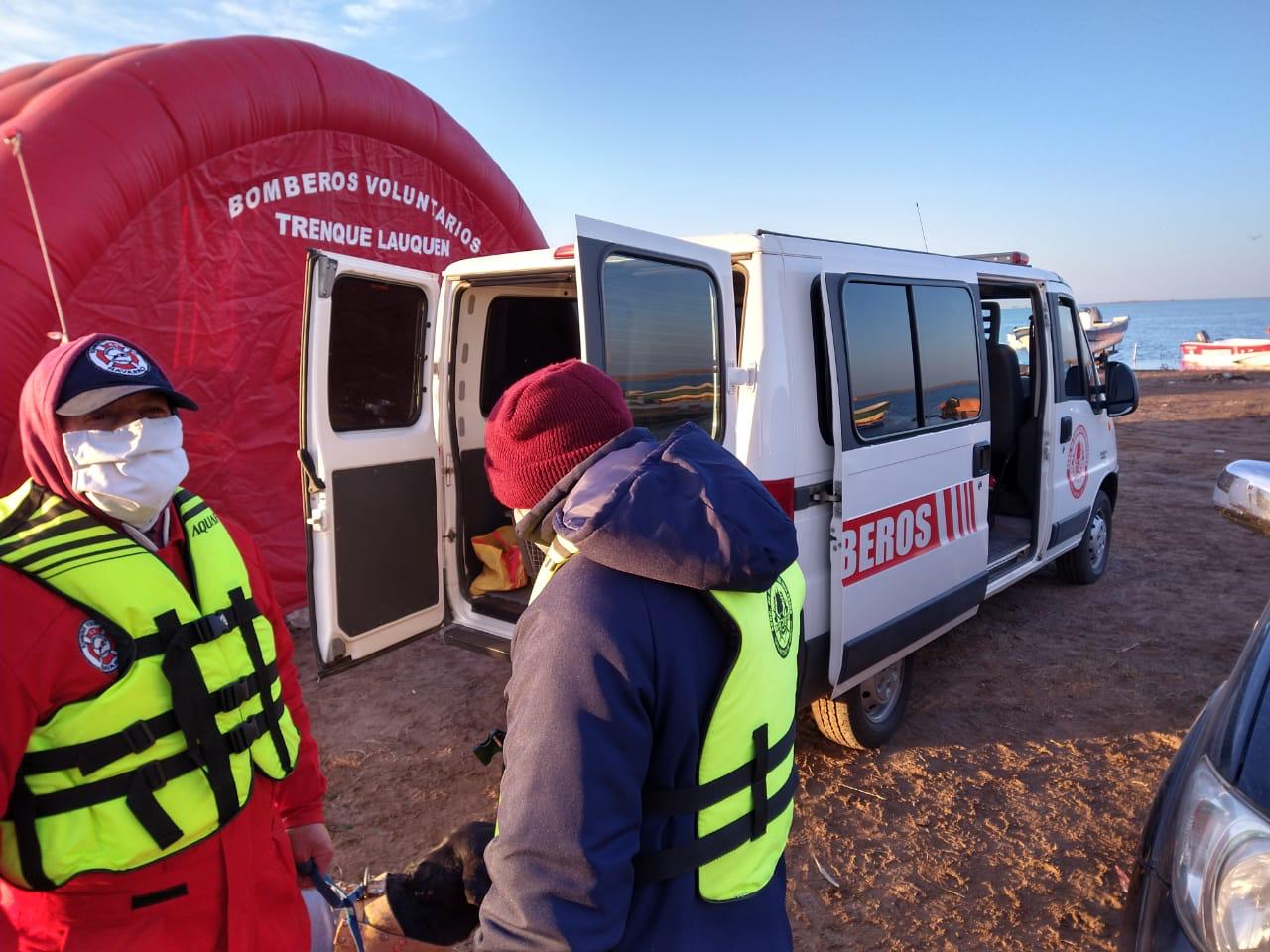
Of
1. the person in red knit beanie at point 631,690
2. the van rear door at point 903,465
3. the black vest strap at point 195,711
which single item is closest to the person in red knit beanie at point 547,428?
the person in red knit beanie at point 631,690

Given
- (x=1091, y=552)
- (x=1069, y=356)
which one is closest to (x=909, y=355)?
(x=1069, y=356)

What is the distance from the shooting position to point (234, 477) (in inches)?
213

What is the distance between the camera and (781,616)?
4.61 ft

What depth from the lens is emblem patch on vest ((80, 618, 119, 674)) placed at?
1419 millimetres

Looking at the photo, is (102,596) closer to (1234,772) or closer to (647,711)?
(647,711)

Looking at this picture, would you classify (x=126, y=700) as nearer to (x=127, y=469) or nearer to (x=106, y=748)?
(x=106, y=748)

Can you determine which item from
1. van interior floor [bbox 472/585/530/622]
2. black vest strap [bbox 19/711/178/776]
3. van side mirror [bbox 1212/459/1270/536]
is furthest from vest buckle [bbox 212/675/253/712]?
van side mirror [bbox 1212/459/1270/536]

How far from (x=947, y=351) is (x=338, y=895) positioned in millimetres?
3497

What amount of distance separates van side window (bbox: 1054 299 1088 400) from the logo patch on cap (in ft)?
16.7

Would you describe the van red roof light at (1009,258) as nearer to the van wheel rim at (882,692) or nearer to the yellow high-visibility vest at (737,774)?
the van wheel rim at (882,692)

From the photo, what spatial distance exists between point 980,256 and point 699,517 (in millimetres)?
4493

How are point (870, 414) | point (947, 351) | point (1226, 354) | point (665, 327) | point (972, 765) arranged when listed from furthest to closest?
point (1226, 354) → point (947, 351) → point (972, 765) → point (870, 414) → point (665, 327)

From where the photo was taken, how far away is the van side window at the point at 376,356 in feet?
12.3

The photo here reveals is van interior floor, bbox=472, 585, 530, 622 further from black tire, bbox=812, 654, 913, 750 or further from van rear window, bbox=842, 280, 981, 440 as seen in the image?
van rear window, bbox=842, 280, 981, 440
